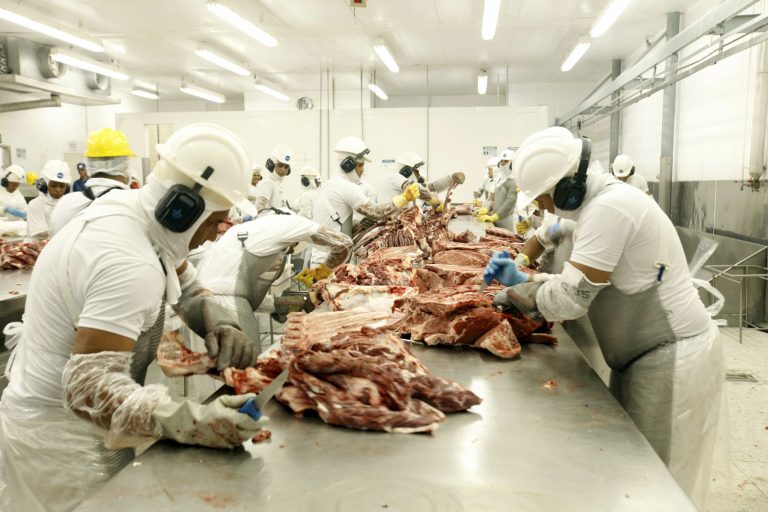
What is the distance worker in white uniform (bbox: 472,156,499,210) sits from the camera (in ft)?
38.7

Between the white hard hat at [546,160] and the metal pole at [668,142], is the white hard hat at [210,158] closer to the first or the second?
the white hard hat at [546,160]

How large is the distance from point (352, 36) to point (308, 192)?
151 inches

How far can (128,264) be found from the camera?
183cm

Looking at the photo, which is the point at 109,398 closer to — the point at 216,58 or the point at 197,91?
the point at 216,58

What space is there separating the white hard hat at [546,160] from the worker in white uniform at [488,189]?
26.5ft

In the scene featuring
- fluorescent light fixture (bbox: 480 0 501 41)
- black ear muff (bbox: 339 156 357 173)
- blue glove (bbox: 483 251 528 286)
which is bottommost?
blue glove (bbox: 483 251 528 286)

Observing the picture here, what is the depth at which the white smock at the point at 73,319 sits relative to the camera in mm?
1815

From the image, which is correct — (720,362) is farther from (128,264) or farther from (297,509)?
(128,264)

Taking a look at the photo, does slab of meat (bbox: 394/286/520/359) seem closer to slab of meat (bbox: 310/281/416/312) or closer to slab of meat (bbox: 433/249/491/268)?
slab of meat (bbox: 310/281/416/312)

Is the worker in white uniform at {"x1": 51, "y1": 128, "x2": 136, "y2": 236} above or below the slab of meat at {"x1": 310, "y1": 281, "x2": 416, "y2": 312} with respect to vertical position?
above

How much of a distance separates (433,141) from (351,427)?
1424 centimetres

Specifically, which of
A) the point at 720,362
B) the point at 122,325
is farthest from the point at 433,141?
the point at 122,325

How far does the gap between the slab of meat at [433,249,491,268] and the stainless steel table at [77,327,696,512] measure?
86.4 inches

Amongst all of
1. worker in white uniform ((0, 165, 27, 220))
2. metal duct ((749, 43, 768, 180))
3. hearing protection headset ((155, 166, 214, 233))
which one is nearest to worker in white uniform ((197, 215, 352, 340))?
hearing protection headset ((155, 166, 214, 233))
